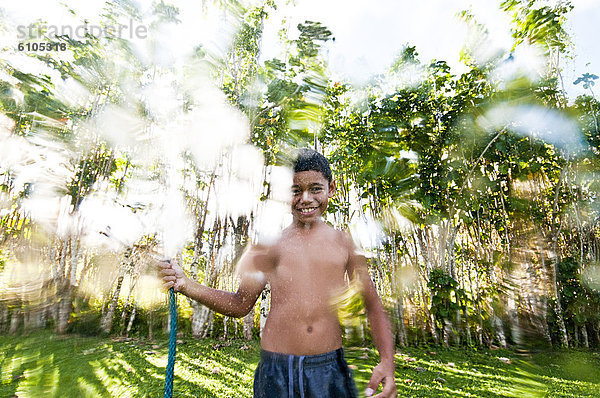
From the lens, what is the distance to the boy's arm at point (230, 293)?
1147 mm

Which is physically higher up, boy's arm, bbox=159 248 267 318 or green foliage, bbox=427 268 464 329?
boy's arm, bbox=159 248 267 318

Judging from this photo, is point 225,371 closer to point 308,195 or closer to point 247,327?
point 247,327

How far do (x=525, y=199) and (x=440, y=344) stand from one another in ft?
12.0

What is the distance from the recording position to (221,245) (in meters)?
7.44

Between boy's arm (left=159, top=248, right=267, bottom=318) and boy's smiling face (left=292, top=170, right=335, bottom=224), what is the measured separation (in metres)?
0.26

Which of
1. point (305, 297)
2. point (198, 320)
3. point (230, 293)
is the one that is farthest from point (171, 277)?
point (198, 320)

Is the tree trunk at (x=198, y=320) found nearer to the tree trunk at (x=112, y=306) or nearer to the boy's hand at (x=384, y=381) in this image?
the tree trunk at (x=112, y=306)

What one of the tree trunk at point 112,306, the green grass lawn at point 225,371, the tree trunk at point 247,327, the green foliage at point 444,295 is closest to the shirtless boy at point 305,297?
the green grass lawn at point 225,371

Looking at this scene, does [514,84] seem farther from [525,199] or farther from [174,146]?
[174,146]

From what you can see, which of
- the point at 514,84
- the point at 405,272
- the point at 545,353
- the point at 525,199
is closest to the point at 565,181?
the point at 525,199

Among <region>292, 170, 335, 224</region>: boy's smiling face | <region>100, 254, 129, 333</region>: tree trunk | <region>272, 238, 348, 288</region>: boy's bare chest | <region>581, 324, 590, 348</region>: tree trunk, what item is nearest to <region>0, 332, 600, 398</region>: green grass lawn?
<region>581, 324, 590, 348</region>: tree trunk

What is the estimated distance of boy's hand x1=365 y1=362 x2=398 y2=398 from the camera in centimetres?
112

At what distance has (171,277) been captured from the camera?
113cm

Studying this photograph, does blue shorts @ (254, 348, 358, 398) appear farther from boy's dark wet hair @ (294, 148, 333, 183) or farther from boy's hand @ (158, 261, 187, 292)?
boy's dark wet hair @ (294, 148, 333, 183)
